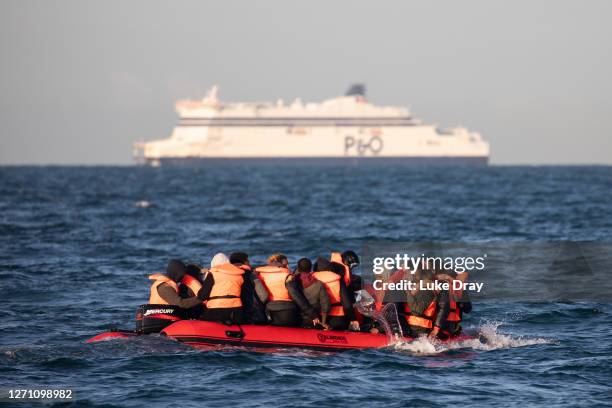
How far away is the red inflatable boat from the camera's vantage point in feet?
51.3

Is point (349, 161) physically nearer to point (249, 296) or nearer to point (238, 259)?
point (238, 259)

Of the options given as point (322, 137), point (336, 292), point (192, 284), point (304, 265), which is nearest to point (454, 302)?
point (336, 292)

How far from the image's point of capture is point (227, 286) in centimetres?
1569

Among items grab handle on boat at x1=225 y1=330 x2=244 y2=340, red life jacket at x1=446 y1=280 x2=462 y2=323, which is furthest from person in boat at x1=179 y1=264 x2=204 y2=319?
red life jacket at x1=446 y1=280 x2=462 y2=323

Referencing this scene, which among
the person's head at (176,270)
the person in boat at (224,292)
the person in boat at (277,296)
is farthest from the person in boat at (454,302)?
the person's head at (176,270)

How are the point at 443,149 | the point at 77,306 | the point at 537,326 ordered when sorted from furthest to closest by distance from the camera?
the point at 443,149 < the point at 77,306 < the point at 537,326

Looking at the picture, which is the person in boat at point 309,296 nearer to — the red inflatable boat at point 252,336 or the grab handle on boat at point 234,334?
the red inflatable boat at point 252,336

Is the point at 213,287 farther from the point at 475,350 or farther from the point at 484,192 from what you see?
the point at 484,192

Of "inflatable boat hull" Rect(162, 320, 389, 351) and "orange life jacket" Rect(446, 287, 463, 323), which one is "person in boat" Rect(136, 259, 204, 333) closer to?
"inflatable boat hull" Rect(162, 320, 389, 351)

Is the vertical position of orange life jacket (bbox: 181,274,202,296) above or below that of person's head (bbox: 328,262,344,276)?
below

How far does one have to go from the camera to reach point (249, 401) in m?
13.1

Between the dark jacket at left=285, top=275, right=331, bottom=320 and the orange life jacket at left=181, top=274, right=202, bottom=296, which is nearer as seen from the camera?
the dark jacket at left=285, top=275, right=331, bottom=320

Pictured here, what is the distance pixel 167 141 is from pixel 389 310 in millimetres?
162860

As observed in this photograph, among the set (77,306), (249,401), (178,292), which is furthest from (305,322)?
(77,306)
